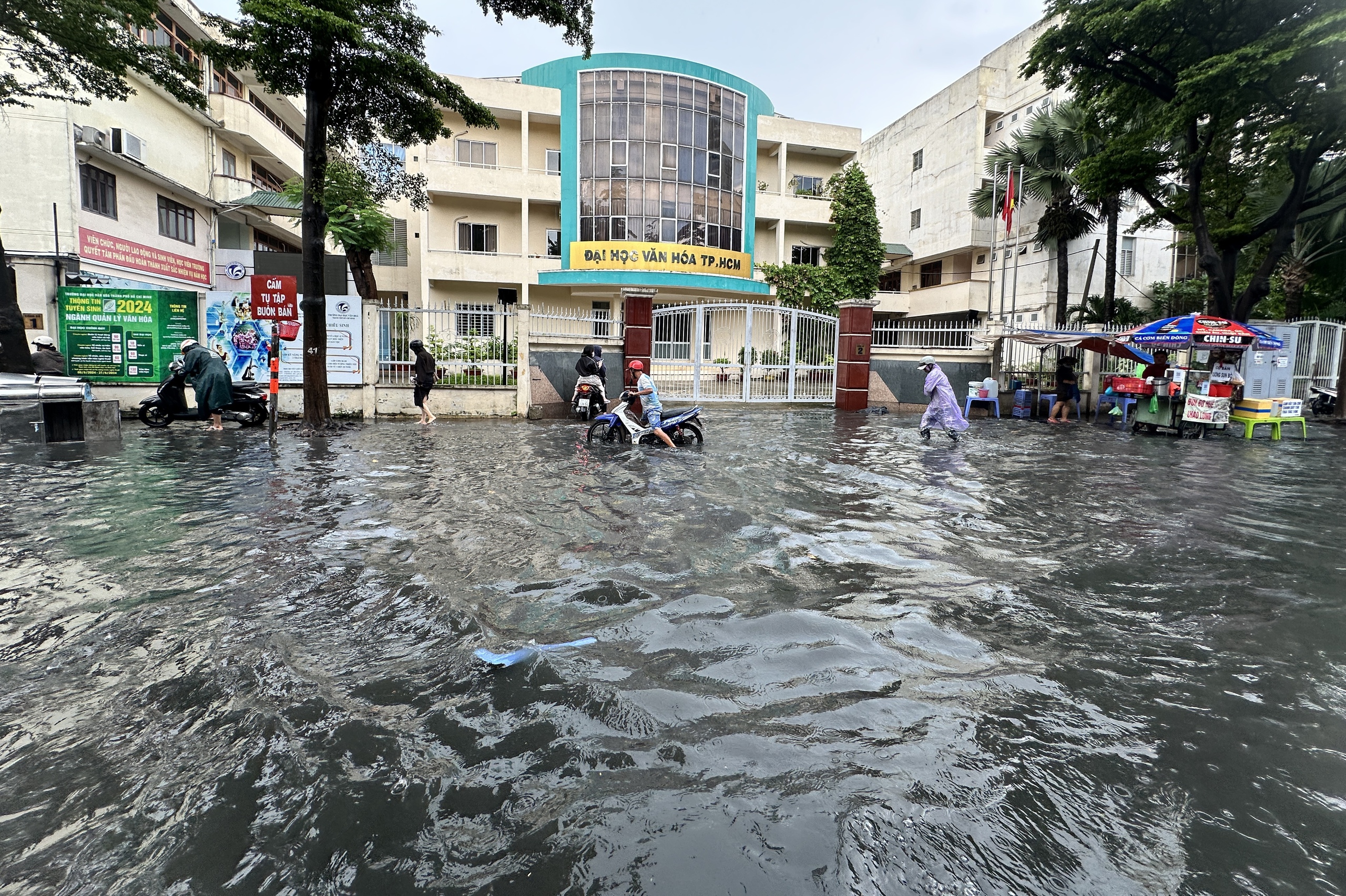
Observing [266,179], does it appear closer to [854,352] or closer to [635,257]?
[635,257]

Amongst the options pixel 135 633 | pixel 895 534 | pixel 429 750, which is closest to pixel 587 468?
pixel 895 534

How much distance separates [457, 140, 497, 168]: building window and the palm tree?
67.4ft

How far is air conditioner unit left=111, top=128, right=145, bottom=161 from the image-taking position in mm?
A: 19797

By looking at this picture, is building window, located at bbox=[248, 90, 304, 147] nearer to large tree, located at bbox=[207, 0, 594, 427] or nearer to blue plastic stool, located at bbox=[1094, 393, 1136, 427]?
large tree, located at bbox=[207, 0, 594, 427]

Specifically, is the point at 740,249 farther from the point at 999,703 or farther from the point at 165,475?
the point at 999,703

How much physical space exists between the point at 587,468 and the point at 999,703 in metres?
7.08

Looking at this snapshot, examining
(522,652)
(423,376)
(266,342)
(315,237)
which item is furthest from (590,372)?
(522,652)

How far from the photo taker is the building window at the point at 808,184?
36.4 metres

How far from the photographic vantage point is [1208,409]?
1522 cm

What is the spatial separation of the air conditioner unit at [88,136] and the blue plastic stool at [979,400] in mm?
23010

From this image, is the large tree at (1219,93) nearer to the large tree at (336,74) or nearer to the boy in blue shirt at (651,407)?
the large tree at (336,74)

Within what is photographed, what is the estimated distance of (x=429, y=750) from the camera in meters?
2.93

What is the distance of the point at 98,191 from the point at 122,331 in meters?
7.28

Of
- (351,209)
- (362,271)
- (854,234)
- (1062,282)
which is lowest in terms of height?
(362,271)
